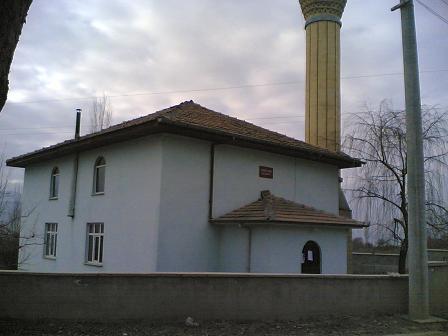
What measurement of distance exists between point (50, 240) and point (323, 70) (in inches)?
641

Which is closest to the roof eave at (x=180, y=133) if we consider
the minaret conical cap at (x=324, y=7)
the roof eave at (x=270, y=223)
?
the roof eave at (x=270, y=223)

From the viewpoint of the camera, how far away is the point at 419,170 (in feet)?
38.4

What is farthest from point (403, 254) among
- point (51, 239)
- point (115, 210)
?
point (51, 239)

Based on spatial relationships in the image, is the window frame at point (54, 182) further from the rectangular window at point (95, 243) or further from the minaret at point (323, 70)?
the minaret at point (323, 70)

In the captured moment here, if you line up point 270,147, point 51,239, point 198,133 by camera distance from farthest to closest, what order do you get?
Answer: point 51,239 → point 270,147 → point 198,133

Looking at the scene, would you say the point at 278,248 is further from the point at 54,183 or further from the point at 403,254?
the point at 54,183

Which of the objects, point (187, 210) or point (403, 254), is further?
point (403, 254)

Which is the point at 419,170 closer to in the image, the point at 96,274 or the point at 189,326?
the point at 189,326

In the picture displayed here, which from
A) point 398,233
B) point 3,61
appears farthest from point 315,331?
point 398,233

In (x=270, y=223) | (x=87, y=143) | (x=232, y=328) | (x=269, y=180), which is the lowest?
(x=232, y=328)

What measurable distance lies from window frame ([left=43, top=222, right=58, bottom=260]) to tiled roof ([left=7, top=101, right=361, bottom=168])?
315cm

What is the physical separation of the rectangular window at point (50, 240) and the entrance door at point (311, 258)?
11042 millimetres

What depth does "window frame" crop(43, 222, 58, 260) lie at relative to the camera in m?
21.0

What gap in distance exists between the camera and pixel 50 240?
70.9 feet
